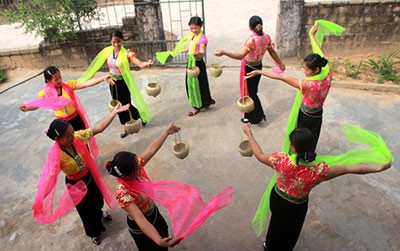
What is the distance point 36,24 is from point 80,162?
5.49 meters

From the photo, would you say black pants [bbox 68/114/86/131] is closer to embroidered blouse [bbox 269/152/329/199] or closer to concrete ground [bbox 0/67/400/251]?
concrete ground [bbox 0/67/400/251]

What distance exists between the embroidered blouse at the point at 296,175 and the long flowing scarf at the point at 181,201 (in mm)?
435

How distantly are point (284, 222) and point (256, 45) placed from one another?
257 cm

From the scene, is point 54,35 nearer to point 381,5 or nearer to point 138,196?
point 138,196

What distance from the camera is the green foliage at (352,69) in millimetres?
6523

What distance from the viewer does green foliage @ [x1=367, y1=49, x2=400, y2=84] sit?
6.32m

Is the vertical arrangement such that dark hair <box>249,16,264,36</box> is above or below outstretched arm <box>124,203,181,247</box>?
above

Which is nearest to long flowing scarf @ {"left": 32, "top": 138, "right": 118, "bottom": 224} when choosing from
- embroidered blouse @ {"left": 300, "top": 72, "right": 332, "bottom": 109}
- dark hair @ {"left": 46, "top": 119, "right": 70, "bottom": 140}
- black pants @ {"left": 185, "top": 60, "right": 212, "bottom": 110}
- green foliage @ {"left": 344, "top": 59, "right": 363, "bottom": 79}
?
dark hair @ {"left": 46, "top": 119, "right": 70, "bottom": 140}

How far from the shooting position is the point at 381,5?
6586mm

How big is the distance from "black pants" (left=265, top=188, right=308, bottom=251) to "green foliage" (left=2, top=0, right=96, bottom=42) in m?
6.38

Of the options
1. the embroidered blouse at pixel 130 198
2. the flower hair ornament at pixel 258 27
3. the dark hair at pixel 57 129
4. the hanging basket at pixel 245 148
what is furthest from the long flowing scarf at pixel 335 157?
the dark hair at pixel 57 129

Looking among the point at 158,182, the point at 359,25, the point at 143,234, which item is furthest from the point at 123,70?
the point at 359,25

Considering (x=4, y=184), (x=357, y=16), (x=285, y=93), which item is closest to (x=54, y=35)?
(x=4, y=184)

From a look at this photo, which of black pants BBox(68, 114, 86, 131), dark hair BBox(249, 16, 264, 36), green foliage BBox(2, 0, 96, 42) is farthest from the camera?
green foliage BBox(2, 0, 96, 42)
